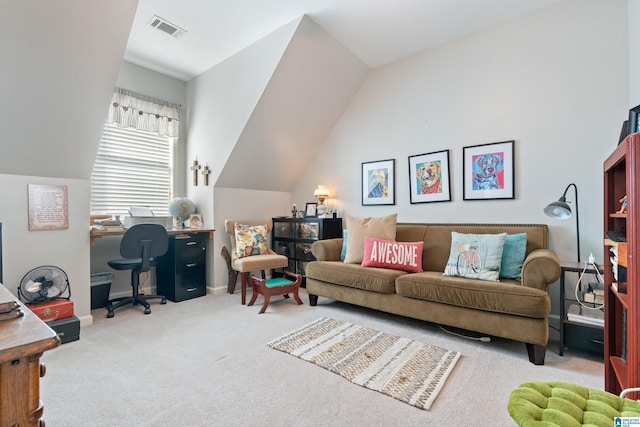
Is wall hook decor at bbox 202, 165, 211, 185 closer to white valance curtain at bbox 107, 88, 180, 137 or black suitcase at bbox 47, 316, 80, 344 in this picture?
white valance curtain at bbox 107, 88, 180, 137

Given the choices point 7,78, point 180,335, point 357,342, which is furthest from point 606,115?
point 7,78

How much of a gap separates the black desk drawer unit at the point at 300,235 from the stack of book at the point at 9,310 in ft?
9.92

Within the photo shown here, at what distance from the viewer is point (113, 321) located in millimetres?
2781

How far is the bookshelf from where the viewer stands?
1023 millimetres

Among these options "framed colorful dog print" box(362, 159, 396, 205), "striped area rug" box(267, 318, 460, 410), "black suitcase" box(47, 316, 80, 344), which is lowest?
"striped area rug" box(267, 318, 460, 410)

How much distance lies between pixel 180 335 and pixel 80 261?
3.92 feet

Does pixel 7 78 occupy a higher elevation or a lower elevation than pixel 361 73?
lower

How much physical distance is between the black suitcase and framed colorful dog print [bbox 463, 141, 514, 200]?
364cm

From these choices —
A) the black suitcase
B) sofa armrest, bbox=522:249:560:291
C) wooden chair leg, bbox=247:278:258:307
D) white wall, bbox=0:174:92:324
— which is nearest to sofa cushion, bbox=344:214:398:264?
wooden chair leg, bbox=247:278:258:307

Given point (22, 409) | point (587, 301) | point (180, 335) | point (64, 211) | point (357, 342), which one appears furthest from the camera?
point (64, 211)

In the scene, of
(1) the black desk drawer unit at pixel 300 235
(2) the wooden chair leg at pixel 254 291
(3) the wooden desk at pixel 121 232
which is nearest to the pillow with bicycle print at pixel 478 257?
(1) the black desk drawer unit at pixel 300 235

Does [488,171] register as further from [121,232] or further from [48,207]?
[48,207]

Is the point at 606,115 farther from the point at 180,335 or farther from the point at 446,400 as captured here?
the point at 180,335

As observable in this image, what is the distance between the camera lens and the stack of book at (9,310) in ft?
2.67
